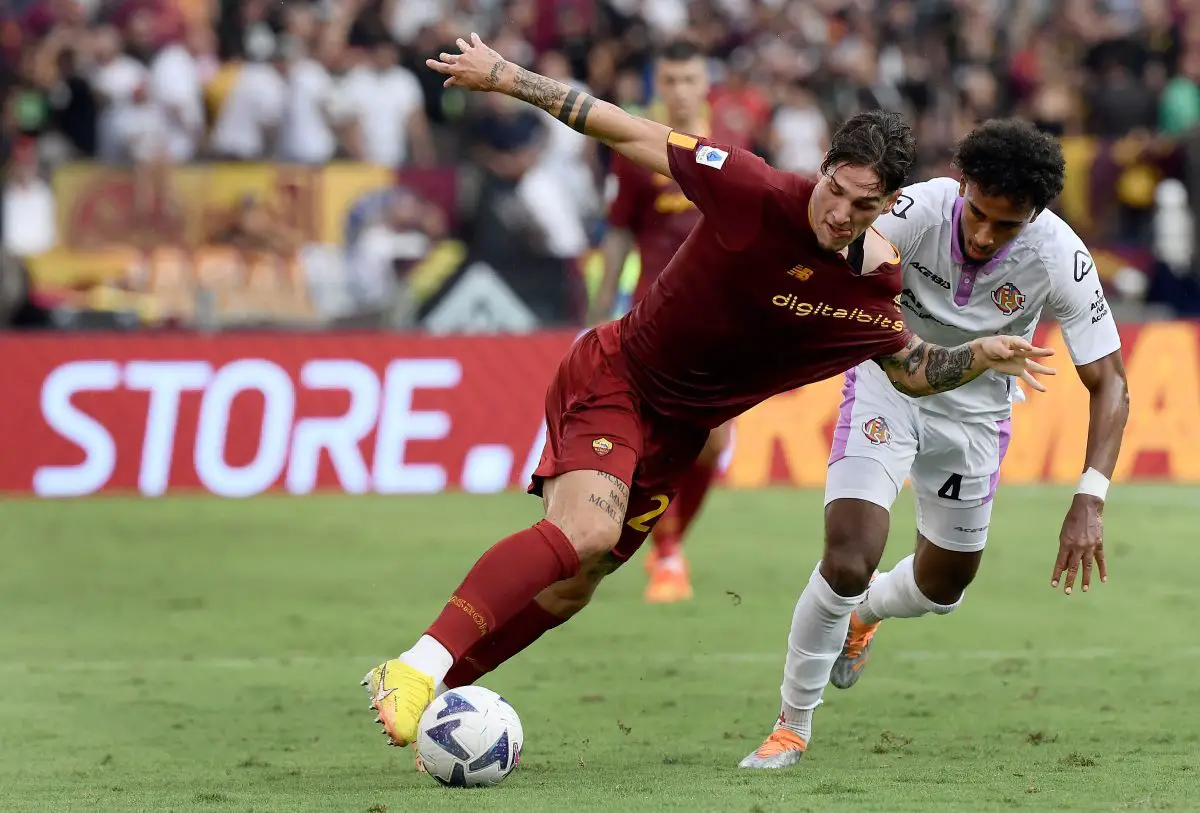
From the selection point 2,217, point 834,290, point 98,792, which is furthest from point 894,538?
point 2,217

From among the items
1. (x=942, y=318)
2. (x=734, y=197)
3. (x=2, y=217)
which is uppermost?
(x=734, y=197)

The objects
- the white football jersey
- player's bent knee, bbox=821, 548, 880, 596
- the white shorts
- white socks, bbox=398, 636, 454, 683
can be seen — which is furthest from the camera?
the white shorts

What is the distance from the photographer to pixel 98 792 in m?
6.05

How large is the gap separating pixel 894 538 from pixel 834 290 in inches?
272

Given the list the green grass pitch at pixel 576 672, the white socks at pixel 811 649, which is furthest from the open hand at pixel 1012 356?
the green grass pitch at pixel 576 672

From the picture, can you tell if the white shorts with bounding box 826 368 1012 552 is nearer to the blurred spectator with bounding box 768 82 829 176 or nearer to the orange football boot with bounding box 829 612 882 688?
the orange football boot with bounding box 829 612 882 688

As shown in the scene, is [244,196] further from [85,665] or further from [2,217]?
[85,665]

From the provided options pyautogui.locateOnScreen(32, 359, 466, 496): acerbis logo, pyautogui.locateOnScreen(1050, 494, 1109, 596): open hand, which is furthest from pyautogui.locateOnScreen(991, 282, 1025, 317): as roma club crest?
pyautogui.locateOnScreen(32, 359, 466, 496): acerbis logo

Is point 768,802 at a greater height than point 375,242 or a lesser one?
greater

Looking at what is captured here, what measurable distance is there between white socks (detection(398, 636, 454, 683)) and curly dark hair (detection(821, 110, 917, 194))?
1954mm

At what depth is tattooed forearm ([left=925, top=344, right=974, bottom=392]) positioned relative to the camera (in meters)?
6.46

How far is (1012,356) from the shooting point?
6.31 m

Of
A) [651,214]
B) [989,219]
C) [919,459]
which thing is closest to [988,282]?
[989,219]

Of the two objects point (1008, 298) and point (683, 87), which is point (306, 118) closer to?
point (683, 87)
